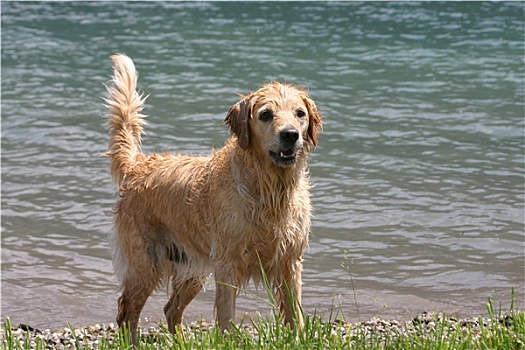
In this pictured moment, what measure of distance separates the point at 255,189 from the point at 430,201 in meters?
4.50

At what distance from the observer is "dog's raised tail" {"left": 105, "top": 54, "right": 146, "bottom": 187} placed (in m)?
7.00

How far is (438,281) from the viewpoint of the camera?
828cm

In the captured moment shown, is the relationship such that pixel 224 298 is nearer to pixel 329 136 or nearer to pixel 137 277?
pixel 137 277

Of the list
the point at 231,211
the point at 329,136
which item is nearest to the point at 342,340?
the point at 231,211

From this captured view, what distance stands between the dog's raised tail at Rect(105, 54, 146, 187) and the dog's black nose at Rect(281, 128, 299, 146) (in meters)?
1.73

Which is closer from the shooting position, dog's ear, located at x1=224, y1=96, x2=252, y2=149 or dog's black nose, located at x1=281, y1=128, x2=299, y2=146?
dog's black nose, located at x1=281, y1=128, x2=299, y2=146

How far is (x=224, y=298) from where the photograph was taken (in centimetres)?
599

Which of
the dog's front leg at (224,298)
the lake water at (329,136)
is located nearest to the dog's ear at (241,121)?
the dog's front leg at (224,298)

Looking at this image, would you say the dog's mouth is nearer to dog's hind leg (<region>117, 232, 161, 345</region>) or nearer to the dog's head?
the dog's head

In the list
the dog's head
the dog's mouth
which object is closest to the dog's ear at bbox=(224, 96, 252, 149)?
the dog's head

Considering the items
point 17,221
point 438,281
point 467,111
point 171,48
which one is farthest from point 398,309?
point 171,48

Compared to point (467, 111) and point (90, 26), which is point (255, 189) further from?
point (90, 26)

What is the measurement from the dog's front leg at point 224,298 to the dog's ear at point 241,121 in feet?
2.73

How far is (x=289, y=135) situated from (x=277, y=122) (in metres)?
0.14
